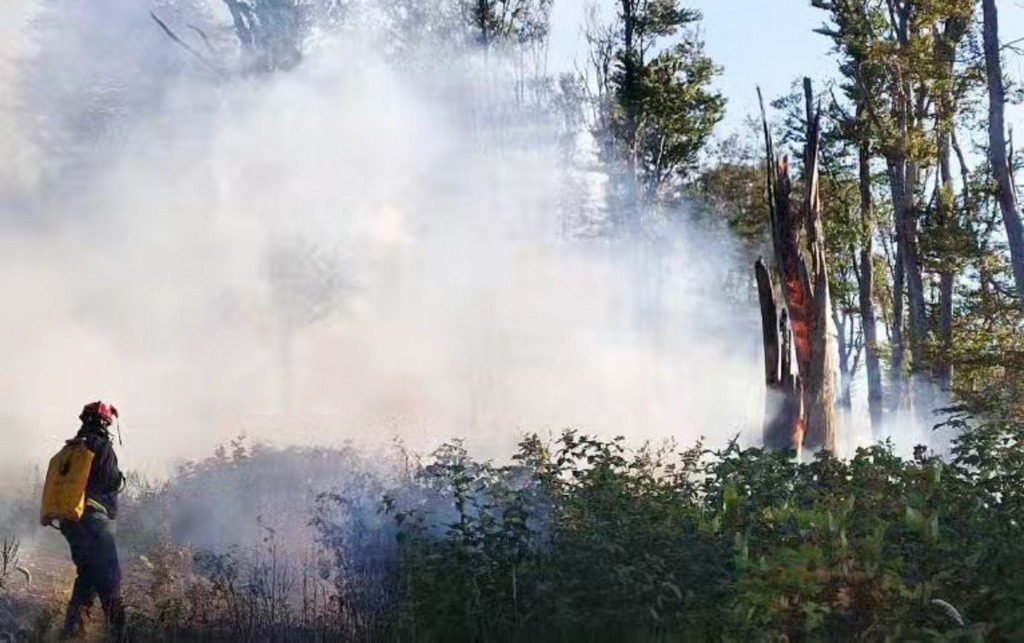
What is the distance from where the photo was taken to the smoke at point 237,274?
18.5m

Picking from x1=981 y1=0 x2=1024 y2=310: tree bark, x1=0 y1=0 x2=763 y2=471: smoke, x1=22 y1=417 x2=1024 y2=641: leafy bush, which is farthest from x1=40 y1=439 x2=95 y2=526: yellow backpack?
x1=981 y1=0 x2=1024 y2=310: tree bark

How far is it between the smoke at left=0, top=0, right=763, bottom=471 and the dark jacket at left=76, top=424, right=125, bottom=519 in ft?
23.5

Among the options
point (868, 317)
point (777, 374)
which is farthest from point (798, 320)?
point (868, 317)

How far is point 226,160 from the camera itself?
20.0 metres

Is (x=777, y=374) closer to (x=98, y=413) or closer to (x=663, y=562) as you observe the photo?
(x=663, y=562)

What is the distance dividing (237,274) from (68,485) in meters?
11.8

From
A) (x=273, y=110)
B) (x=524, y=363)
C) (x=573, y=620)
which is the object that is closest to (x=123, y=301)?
(x=273, y=110)

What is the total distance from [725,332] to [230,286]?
21.5 metres

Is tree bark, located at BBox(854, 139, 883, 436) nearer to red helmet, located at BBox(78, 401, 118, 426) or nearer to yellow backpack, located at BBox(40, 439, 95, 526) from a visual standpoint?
red helmet, located at BBox(78, 401, 118, 426)

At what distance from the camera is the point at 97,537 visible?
29.6ft

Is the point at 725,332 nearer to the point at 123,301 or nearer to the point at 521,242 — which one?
the point at 521,242

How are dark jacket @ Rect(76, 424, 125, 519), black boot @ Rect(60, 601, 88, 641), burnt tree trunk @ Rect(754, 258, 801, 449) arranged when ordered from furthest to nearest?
1. burnt tree trunk @ Rect(754, 258, 801, 449)
2. dark jacket @ Rect(76, 424, 125, 519)
3. black boot @ Rect(60, 601, 88, 641)

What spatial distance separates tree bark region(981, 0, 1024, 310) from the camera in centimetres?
1762

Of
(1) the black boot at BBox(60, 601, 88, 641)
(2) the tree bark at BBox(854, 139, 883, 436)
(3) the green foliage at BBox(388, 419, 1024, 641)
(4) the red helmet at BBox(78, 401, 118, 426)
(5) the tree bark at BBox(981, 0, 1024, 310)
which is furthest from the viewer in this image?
(2) the tree bark at BBox(854, 139, 883, 436)
